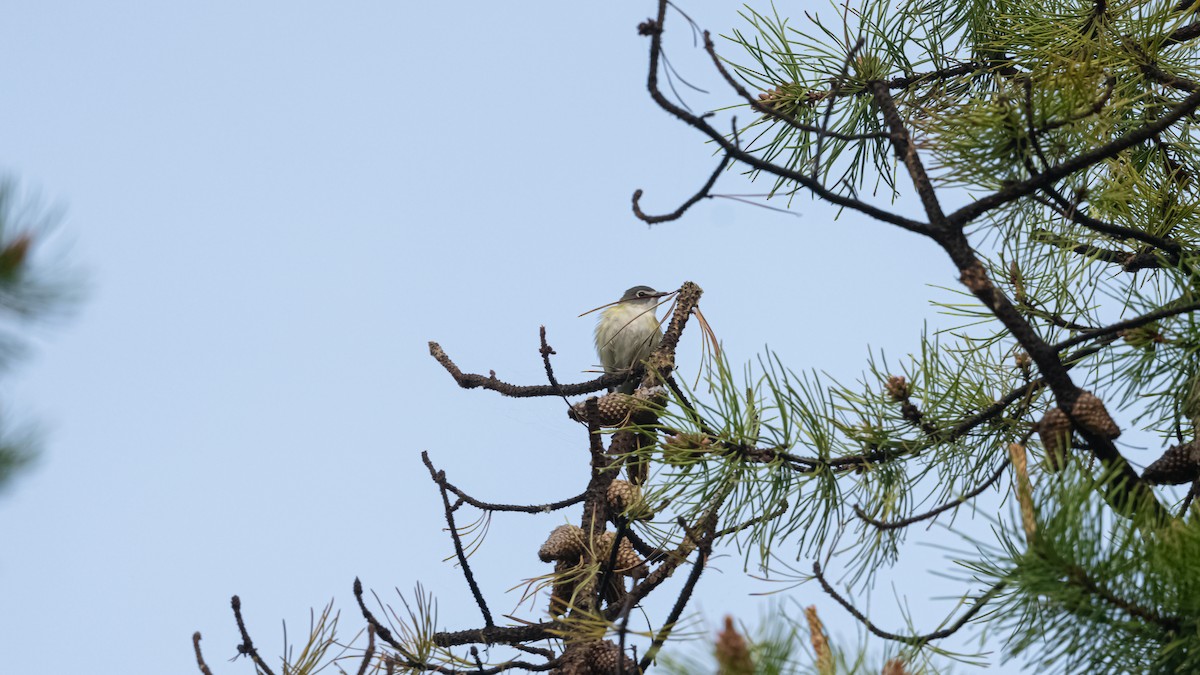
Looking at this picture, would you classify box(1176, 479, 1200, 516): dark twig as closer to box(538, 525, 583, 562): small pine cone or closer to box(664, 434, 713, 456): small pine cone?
box(664, 434, 713, 456): small pine cone

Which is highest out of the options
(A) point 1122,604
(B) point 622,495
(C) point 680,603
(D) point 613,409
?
(D) point 613,409

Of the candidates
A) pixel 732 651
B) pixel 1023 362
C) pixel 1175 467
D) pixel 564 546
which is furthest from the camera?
pixel 564 546

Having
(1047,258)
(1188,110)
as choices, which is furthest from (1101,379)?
(1188,110)

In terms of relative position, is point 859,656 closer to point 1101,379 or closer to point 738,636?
point 738,636

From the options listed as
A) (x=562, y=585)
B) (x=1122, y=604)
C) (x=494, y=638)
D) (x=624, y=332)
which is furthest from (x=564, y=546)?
(x=624, y=332)

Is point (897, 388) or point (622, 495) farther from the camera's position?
point (622, 495)

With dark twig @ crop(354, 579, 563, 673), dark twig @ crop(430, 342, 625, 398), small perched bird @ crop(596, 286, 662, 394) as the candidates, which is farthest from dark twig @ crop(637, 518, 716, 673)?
small perched bird @ crop(596, 286, 662, 394)

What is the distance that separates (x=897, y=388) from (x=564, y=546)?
2.73 feet

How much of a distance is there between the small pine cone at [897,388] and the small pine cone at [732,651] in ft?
3.38

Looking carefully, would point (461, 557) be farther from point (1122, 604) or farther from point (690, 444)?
point (1122, 604)

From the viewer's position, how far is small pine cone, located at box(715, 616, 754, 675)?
134 cm

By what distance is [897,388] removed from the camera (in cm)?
227

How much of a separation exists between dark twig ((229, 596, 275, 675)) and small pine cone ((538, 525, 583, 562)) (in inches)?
28.1

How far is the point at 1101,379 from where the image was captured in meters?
2.35
